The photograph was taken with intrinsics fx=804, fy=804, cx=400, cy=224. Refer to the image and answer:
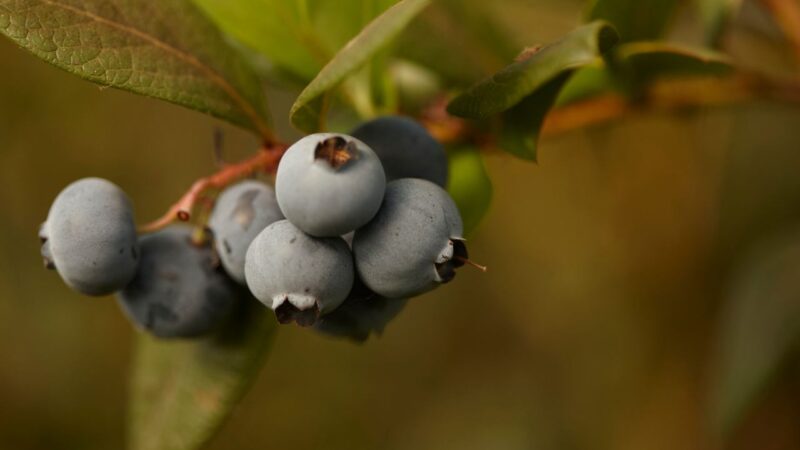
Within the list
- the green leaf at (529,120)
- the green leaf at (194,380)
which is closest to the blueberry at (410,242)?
the green leaf at (529,120)

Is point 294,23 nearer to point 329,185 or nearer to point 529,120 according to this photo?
point 529,120

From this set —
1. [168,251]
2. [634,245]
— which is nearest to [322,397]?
[634,245]

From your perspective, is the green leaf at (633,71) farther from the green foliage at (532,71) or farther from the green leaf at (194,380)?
the green leaf at (194,380)

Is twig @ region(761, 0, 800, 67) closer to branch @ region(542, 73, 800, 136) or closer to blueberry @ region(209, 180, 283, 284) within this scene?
branch @ region(542, 73, 800, 136)

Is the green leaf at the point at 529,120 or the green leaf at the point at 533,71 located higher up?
the green leaf at the point at 533,71

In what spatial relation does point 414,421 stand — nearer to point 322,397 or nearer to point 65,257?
point 322,397
